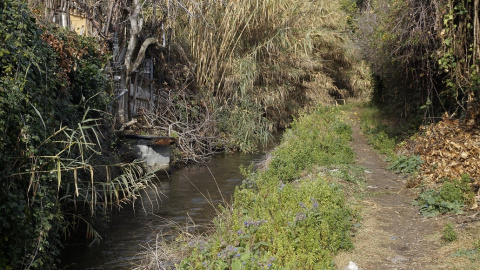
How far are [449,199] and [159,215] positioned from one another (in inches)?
185

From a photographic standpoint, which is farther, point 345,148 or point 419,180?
point 345,148

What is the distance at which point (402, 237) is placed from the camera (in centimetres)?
586

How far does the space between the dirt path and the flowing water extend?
232 centimetres

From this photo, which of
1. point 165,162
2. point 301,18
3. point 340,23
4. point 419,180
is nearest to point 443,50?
point 419,180

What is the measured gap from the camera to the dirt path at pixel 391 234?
204 inches

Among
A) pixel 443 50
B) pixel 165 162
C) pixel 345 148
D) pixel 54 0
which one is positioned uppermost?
pixel 54 0

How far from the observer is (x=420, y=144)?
9.30m

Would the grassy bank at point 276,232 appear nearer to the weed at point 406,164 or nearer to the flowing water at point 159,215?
the flowing water at point 159,215

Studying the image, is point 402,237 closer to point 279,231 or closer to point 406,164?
point 279,231

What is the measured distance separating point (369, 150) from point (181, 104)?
566 cm

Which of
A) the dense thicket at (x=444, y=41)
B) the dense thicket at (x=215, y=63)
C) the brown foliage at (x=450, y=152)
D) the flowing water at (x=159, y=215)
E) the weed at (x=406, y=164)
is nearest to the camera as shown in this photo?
the flowing water at (x=159, y=215)

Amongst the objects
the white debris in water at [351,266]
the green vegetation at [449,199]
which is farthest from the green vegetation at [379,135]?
the white debris in water at [351,266]

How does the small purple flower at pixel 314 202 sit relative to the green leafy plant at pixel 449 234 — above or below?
above

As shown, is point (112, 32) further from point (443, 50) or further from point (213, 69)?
point (443, 50)
